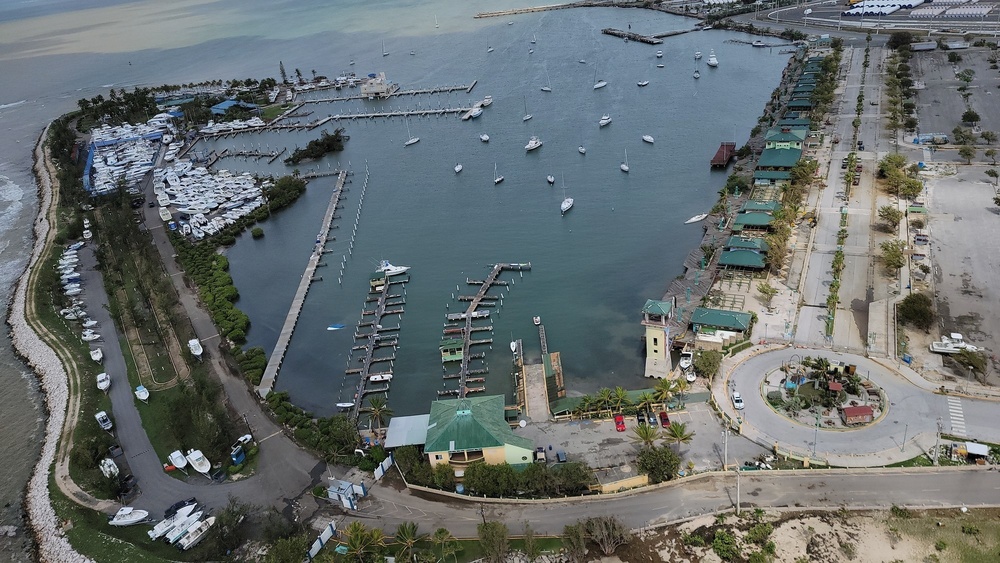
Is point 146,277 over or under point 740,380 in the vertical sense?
over

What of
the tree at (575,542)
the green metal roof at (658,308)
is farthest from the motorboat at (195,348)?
the green metal roof at (658,308)

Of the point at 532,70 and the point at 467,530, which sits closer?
the point at 467,530

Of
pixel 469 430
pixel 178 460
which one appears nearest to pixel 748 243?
pixel 469 430

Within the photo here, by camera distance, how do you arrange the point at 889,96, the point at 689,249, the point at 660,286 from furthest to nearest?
the point at 889,96 < the point at 689,249 < the point at 660,286

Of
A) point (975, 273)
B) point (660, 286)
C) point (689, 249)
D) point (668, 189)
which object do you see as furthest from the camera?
point (668, 189)

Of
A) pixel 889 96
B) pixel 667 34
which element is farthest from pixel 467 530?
pixel 667 34

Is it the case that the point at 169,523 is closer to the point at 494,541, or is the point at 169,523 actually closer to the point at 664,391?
the point at 494,541

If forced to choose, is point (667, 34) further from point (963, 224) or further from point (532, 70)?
point (963, 224)
